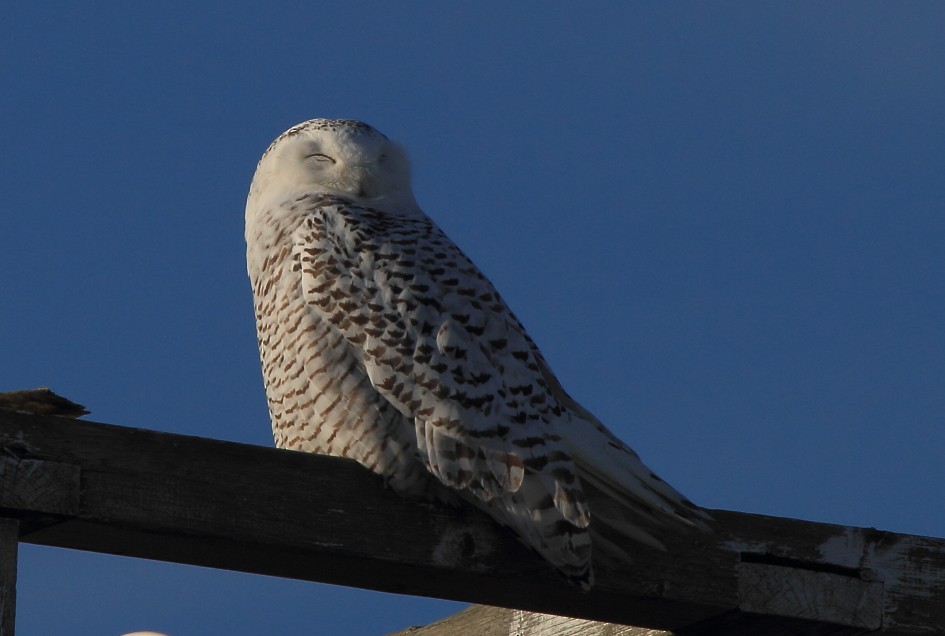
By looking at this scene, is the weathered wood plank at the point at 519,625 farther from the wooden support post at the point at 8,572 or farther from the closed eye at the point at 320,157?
the wooden support post at the point at 8,572

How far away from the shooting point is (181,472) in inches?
118

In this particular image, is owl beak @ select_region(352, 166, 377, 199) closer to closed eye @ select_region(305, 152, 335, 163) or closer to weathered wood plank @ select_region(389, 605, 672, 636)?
closed eye @ select_region(305, 152, 335, 163)

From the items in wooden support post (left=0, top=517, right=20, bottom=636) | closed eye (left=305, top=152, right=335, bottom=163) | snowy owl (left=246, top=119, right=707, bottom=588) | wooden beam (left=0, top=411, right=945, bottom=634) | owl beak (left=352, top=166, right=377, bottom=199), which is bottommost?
wooden support post (left=0, top=517, right=20, bottom=636)

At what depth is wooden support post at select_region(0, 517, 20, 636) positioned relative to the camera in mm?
2652

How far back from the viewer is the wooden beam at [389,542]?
2.91 m

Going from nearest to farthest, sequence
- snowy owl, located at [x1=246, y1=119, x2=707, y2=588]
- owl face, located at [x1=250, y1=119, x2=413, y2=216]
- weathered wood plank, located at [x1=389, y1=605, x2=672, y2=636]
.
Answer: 1. snowy owl, located at [x1=246, y1=119, x2=707, y2=588]
2. weathered wood plank, located at [x1=389, y1=605, x2=672, y2=636]
3. owl face, located at [x1=250, y1=119, x2=413, y2=216]

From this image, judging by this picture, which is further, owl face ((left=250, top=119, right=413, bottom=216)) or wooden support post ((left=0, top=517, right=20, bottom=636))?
owl face ((left=250, top=119, right=413, bottom=216))

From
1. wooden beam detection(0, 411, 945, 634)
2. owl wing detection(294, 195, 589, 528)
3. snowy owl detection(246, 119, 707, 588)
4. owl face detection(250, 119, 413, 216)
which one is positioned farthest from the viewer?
owl face detection(250, 119, 413, 216)

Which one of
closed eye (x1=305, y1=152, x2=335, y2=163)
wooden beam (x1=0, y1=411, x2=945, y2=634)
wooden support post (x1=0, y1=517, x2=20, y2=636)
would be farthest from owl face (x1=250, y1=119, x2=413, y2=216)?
wooden support post (x1=0, y1=517, x2=20, y2=636)

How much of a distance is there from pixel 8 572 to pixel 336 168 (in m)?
2.51

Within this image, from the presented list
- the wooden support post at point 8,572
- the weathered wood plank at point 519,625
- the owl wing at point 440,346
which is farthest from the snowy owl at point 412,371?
the wooden support post at point 8,572

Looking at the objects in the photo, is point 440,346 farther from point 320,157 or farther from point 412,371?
point 320,157

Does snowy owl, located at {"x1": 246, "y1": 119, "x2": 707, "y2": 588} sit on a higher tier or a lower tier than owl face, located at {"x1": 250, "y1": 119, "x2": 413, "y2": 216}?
lower

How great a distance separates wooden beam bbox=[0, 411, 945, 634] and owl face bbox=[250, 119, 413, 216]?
67.2 inches
